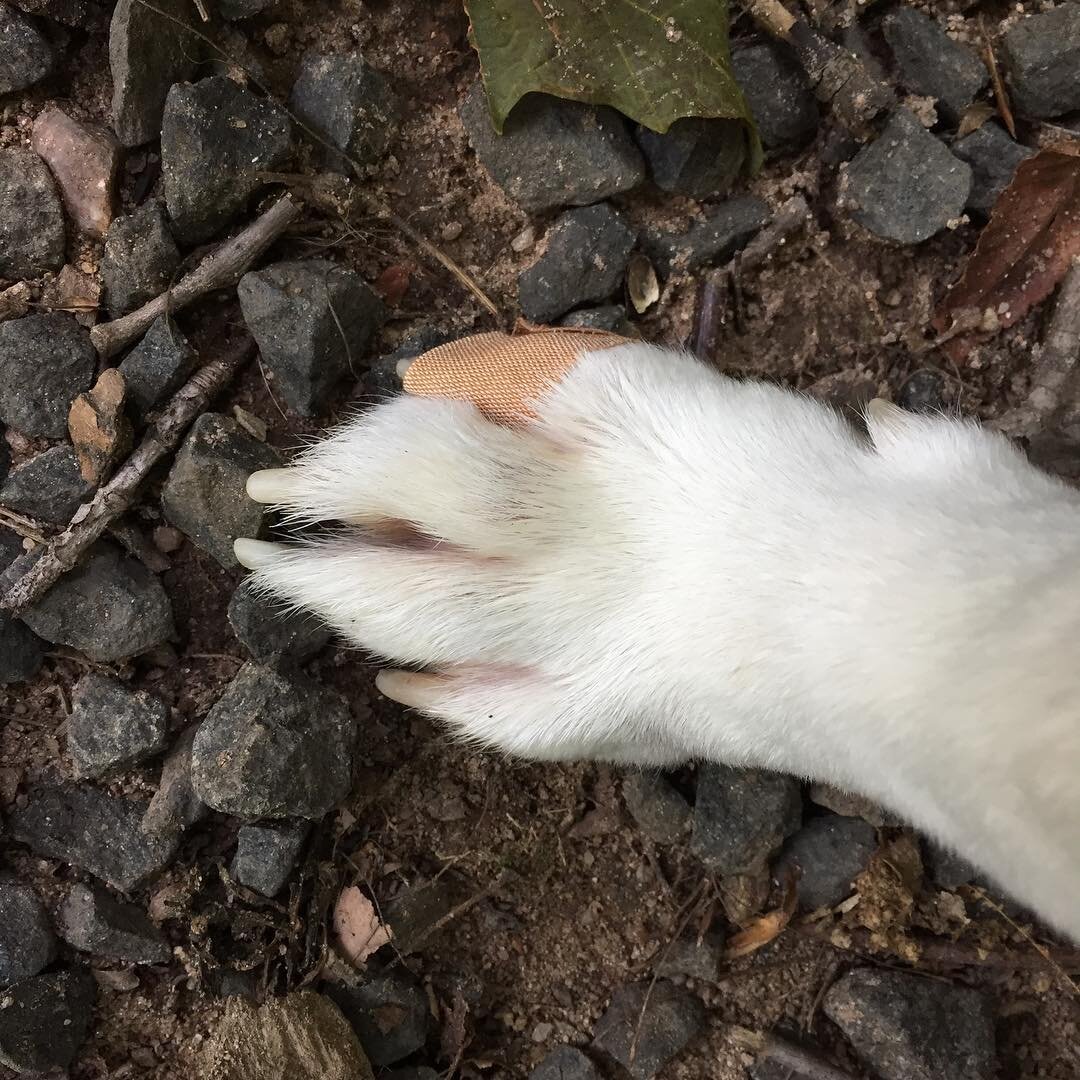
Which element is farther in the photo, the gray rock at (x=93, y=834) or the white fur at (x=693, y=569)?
the gray rock at (x=93, y=834)

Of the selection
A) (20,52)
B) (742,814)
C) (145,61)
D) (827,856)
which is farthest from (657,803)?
(20,52)

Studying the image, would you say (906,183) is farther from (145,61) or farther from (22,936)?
(22,936)

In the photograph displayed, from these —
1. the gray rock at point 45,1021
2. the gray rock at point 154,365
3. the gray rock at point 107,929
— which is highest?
the gray rock at point 154,365

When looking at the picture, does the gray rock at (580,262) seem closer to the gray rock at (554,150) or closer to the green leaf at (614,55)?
the gray rock at (554,150)

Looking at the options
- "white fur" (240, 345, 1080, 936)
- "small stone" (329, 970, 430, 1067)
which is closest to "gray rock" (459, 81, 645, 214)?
"white fur" (240, 345, 1080, 936)

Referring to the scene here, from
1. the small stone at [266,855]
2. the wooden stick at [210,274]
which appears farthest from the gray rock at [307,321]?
the small stone at [266,855]

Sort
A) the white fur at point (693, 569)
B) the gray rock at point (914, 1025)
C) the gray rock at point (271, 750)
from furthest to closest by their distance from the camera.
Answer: the gray rock at point (914, 1025)
the gray rock at point (271, 750)
the white fur at point (693, 569)
